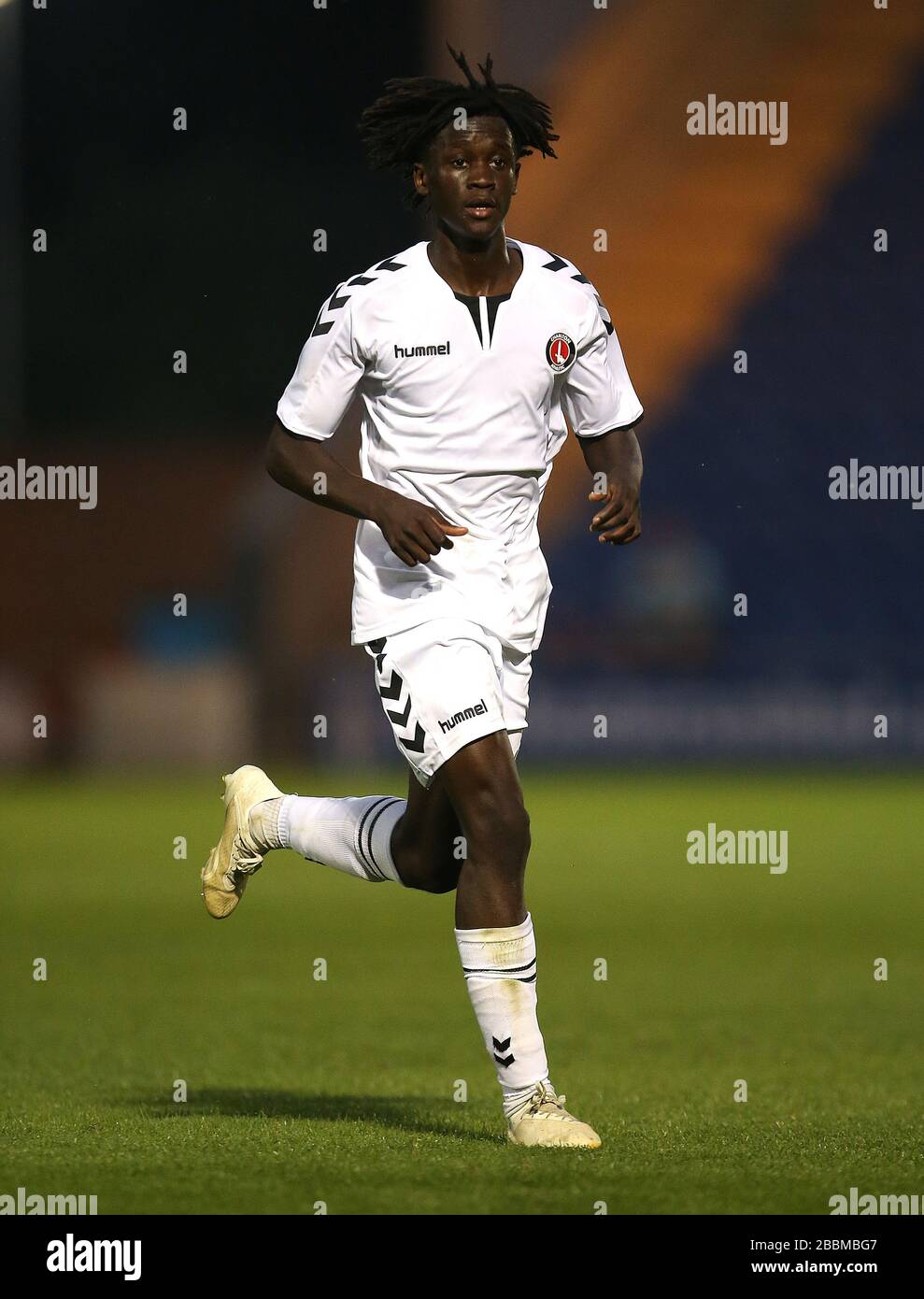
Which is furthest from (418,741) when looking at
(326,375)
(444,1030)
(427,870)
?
(444,1030)

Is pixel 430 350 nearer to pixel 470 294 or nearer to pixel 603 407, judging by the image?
pixel 470 294

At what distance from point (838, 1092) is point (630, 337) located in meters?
19.5

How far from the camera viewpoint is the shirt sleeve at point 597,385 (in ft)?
18.2

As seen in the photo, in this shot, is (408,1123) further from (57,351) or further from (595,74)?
(57,351)

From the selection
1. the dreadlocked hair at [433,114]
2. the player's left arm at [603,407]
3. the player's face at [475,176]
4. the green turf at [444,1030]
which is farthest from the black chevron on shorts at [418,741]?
the dreadlocked hair at [433,114]

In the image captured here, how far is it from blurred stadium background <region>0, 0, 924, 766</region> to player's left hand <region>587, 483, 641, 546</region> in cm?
1587

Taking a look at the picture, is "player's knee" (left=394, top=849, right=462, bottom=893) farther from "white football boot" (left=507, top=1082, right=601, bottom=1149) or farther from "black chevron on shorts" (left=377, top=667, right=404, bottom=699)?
"white football boot" (left=507, top=1082, right=601, bottom=1149)

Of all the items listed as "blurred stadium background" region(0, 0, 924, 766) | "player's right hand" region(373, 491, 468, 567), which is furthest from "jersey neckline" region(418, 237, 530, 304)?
"blurred stadium background" region(0, 0, 924, 766)

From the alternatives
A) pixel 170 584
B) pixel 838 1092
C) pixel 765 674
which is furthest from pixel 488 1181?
pixel 170 584

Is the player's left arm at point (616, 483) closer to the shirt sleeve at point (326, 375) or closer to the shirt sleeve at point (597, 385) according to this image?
the shirt sleeve at point (597, 385)

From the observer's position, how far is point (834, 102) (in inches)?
983

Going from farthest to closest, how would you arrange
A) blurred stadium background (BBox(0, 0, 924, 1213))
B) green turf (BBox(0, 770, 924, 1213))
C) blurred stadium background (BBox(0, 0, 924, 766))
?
blurred stadium background (BBox(0, 0, 924, 766)), blurred stadium background (BBox(0, 0, 924, 1213)), green turf (BBox(0, 770, 924, 1213))

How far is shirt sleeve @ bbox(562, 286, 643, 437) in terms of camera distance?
18.2ft

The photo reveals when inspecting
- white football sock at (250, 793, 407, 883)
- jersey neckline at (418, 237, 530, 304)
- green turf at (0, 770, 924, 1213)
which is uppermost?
jersey neckline at (418, 237, 530, 304)
